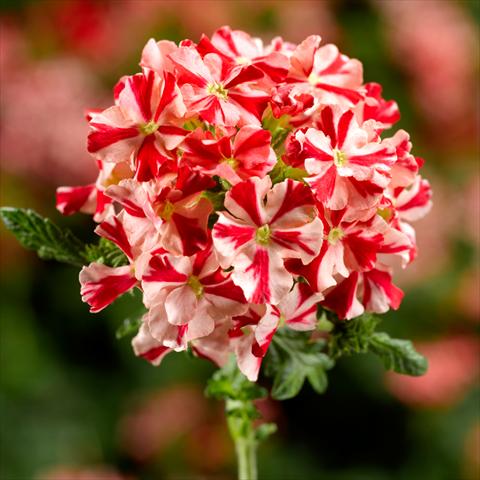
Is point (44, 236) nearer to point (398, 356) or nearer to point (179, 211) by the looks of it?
point (179, 211)

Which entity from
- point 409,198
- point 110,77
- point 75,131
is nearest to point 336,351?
point 409,198

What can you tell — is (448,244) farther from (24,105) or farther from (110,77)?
(24,105)

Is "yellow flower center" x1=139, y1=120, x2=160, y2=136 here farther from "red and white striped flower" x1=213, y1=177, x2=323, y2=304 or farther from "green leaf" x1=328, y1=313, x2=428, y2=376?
"green leaf" x1=328, y1=313, x2=428, y2=376

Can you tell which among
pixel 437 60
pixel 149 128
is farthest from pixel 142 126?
pixel 437 60

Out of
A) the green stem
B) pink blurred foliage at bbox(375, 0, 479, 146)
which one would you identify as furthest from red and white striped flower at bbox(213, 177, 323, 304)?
pink blurred foliage at bbox(375, 0, 479, 146)

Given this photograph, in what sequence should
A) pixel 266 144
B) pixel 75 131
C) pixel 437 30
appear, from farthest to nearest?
pixel 437 30 → pixel 75 131 → pixel 266 144

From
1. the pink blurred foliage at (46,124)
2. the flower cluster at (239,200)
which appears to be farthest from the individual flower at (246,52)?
the pink blurred foliage at (46,124)

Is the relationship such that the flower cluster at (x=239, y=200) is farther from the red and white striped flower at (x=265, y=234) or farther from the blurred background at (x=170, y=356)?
the blurred background at (x=170, y=356)
